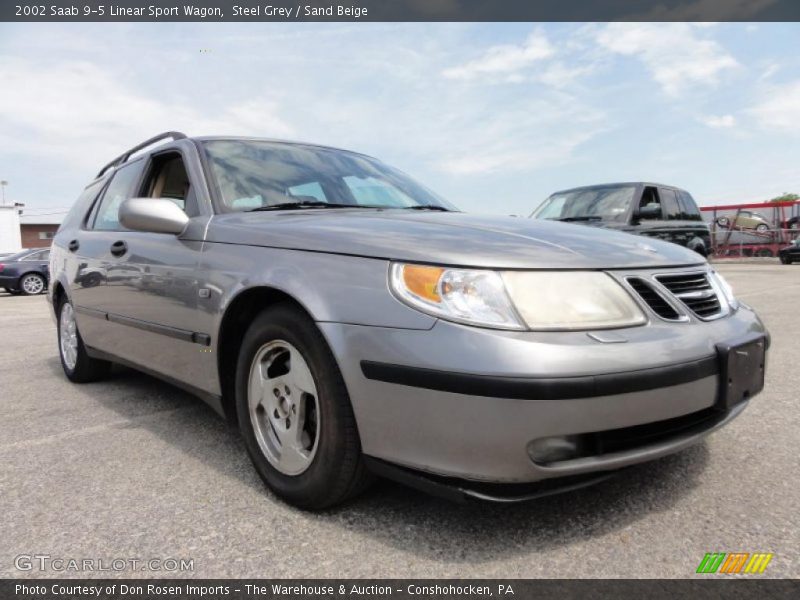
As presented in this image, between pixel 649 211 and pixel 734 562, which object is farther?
pixel 649 211

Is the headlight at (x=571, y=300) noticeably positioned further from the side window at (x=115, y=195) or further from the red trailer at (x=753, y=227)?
the red trailer at (x=753, y=227)

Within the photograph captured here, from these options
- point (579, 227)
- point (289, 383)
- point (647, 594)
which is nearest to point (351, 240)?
point (289, 383)

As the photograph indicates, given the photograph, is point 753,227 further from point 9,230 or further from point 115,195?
point 9,230

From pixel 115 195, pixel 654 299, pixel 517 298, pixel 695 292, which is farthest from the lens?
pixel 115 195

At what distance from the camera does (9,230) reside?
124 ft

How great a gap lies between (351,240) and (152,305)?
137 cm

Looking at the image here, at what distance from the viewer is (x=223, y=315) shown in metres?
2.31

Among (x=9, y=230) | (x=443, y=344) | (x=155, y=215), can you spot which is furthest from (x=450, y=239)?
(x=9, y=230)

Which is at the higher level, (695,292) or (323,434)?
(695,292)

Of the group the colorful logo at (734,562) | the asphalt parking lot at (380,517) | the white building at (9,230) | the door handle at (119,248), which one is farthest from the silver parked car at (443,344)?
the white building at (9,230)

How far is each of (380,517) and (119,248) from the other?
7.07 ft

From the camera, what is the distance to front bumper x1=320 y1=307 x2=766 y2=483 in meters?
1.59

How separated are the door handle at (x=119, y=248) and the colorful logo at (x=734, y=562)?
2899 millimetres

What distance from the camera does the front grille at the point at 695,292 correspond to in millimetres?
1963
